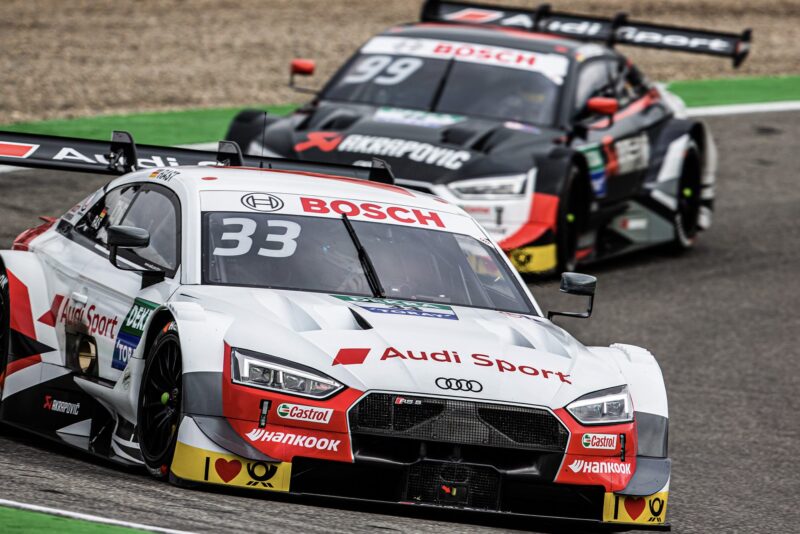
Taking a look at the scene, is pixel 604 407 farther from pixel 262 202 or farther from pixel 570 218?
pixel 570 218

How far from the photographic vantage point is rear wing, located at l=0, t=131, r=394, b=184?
343 inches

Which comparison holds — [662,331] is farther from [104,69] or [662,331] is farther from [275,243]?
[104,69]

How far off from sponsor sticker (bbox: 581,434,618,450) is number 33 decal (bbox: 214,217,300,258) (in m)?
1.56

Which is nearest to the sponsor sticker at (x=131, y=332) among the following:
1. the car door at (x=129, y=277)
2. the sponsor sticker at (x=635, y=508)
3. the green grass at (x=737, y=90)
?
the car door at (x=129, y=277)

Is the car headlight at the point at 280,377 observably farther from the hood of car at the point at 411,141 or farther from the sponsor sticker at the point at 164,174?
the hood of car at the point at 411,141

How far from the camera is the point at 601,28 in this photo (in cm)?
1569

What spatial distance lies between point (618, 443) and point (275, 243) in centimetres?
170

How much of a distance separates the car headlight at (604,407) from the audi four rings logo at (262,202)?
171 cm

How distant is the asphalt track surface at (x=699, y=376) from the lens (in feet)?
20.2

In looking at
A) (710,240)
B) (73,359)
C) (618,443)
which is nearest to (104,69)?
(710,240)

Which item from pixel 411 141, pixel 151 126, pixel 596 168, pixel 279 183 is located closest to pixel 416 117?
pixel 411 141

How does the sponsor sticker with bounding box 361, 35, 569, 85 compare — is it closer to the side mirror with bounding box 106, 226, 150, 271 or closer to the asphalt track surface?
the asphalt track surface

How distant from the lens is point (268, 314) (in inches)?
264

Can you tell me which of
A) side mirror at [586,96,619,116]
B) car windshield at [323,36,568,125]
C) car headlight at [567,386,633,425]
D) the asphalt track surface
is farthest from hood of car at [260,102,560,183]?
car headlight at [567,386,633,425]
